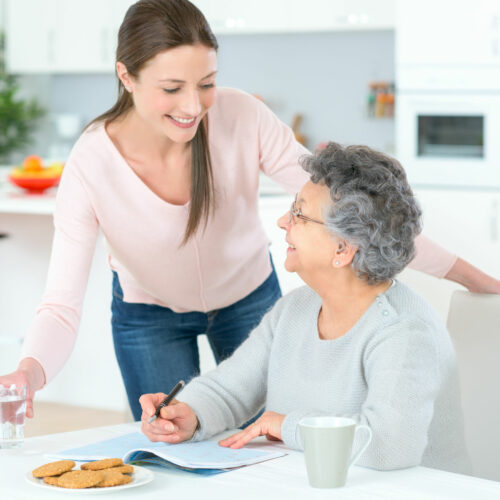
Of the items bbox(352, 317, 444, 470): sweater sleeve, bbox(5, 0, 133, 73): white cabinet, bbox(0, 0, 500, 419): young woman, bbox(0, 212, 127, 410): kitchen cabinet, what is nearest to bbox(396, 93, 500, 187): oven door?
bbox(0, 212, 127, 410): kitchen cabinet

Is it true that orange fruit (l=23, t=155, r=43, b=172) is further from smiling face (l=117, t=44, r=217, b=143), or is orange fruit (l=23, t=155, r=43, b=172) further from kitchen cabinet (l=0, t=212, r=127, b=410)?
smiling face (l=117, t=44, r=217, b=143)

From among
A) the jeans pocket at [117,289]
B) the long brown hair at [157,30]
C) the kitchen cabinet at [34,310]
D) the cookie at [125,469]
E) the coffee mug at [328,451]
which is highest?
the long brown hair at [157,30]

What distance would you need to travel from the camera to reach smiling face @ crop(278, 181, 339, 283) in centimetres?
159

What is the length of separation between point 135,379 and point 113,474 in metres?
0.90

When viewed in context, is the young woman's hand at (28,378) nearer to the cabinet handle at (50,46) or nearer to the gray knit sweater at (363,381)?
the gray knit sweater at (363,381)

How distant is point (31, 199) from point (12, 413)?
7.32ft

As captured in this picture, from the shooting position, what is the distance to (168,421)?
59.2 inches

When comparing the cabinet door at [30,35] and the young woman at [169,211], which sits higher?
the cabinet door at [30,35]

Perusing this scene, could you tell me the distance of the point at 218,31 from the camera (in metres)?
5.32

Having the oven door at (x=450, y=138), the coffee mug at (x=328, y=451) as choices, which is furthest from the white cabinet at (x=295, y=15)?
the coffee mug at (x=328, y=451)

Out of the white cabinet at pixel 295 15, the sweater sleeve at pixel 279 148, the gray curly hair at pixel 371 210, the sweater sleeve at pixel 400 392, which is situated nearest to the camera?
the sweater sleeve at pixel 400 392

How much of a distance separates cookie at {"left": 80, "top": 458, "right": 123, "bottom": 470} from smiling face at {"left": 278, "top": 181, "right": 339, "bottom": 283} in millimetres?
488

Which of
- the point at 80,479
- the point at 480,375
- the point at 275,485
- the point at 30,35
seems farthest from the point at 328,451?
→ the point at 30,35

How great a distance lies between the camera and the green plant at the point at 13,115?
6172 millimetres
